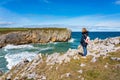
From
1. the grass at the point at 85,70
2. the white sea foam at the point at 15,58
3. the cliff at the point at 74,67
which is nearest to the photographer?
the grass at the point at 85,70

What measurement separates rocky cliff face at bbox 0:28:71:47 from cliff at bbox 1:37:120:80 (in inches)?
3179

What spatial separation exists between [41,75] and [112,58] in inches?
257

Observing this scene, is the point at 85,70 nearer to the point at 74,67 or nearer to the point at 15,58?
the point at 74,67

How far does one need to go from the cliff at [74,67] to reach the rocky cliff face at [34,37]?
80.7 metres

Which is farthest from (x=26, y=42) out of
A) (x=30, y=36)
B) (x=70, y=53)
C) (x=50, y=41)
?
(x=70, y=53)

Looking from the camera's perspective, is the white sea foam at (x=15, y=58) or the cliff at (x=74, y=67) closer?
the cliff at (x=74, y=67)

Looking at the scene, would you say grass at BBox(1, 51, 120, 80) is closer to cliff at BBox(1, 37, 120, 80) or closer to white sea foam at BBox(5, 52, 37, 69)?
cliff at BBox(1, 37, 120, 80)

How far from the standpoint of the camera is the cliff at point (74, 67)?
20.0 meters

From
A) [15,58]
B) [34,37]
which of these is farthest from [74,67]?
[34,37]

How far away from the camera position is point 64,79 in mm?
20047

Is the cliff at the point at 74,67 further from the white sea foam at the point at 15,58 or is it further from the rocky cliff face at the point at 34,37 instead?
the rocky cliff face at the point at 34,37

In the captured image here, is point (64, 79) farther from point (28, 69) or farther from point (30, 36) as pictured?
point (30, 36)

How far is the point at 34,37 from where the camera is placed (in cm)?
12162

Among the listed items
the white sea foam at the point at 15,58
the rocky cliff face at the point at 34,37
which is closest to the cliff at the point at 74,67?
the white sea foam at the point at 15,58
